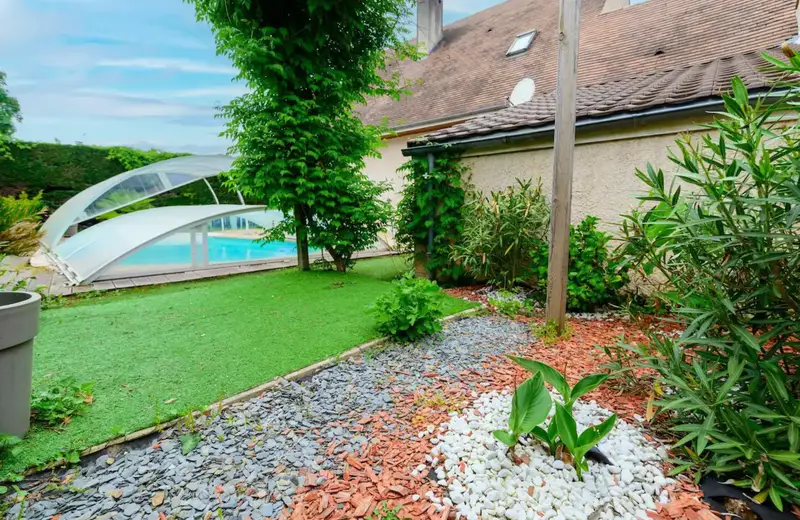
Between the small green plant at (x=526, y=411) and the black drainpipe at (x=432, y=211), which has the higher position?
the black drainpipe at (x=432, y=211)

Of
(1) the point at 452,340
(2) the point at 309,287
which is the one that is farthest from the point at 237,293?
(1) the point at 452,340

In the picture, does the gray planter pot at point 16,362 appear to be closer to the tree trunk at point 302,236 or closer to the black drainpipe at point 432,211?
the tree trunk at point 302,236

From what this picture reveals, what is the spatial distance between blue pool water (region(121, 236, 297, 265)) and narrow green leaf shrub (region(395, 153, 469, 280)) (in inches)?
136

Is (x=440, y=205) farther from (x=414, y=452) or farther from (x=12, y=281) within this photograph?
(x=12, y=281)

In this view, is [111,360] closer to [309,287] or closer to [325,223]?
[309,287]

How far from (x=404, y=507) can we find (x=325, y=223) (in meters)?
6.03

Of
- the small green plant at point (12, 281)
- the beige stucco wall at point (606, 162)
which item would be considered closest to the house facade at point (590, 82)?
the beige stucco wall at point (606, 162)

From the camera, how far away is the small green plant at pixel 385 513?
1.75 m

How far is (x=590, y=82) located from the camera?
368 inches

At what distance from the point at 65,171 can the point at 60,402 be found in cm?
1349

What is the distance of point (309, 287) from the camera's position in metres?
6.26

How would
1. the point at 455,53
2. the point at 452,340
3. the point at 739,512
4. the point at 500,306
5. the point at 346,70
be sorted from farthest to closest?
the point at 455,53
the point at 346,70
the point at 500,306
the point at 452,340
the point at 739,512

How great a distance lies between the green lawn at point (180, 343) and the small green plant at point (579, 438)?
7.09ft

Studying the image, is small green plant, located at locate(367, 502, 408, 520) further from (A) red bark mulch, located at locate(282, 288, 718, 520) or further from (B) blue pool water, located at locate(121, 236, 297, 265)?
(B) blue pool water, located at locate(121, 236, 297, 265)
